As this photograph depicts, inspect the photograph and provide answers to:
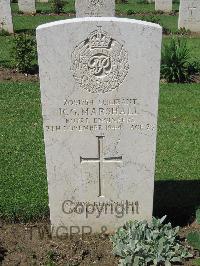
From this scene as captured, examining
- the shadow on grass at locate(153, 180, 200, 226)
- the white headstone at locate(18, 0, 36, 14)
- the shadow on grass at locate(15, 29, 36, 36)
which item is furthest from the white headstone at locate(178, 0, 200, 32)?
the shadow on grass at locate(153, 180, 200, 226)

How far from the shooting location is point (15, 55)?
10898mm

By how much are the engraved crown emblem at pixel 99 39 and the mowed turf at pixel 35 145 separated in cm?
223

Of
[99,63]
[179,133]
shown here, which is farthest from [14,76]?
[99,63]

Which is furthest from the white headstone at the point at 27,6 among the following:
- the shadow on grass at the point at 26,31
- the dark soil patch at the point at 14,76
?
the dark soil patch at the point at 14,76

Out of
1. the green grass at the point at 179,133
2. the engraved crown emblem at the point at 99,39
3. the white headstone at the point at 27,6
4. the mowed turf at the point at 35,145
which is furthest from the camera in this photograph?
the white headstone at the point at 27,6

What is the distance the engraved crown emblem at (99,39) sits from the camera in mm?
4070

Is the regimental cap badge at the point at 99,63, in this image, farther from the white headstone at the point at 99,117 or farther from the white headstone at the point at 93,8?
the white headstone at the point at 93,8

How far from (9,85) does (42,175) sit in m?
4.08

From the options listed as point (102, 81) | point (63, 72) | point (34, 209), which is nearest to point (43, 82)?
point (63, 72)

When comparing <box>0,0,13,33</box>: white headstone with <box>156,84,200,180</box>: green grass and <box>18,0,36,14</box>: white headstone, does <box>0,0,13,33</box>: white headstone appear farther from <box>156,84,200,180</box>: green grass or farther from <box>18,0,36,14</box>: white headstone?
<box>156,84,200,180</box>: green grass

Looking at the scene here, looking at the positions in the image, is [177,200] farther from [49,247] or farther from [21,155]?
[21,155]

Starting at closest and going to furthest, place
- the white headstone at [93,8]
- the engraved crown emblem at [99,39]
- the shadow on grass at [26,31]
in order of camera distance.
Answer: the engraved crown emblem at [99,39] → the white headstone at [93,8] → the shadow on grass at [26,31]

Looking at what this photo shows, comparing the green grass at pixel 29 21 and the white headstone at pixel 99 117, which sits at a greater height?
the white headstone at pixel 99 117

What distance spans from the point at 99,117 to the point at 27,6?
50.4 ft
